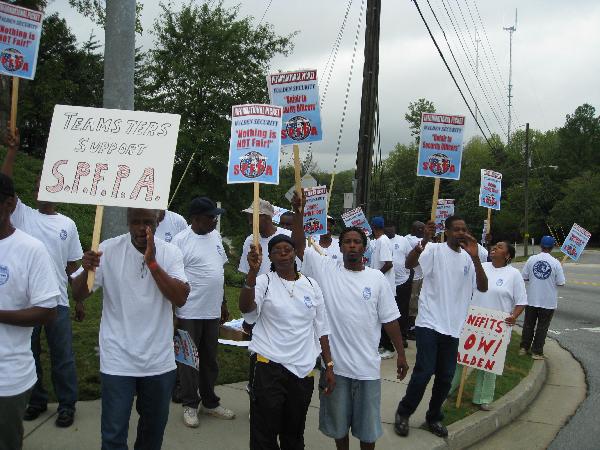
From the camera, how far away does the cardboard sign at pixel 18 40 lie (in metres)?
4.84

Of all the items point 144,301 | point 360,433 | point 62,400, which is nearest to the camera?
point 144,301

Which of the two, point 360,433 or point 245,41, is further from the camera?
point 245,41

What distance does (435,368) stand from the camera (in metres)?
5.34

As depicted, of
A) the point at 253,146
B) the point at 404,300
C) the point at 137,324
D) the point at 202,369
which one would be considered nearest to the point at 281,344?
the point at 137,324

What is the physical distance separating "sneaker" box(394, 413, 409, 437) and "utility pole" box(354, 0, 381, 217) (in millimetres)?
5708

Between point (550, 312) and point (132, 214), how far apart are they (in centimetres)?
775

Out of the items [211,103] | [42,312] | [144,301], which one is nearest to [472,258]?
[144,301]

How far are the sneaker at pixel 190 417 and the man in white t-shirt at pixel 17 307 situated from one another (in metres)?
2.21

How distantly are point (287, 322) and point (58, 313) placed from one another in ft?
6.72

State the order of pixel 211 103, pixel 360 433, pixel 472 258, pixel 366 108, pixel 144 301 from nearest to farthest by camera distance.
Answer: pixel 144 301 < pixel 360 433 < pixel 472 258 < pixel 366 108 < pixel 211 103

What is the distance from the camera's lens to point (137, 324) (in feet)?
11.4

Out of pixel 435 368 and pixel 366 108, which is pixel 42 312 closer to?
pixel 435 368

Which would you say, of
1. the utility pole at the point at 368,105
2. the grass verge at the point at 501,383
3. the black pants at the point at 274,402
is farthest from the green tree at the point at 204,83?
the black pants at the point at 274,402

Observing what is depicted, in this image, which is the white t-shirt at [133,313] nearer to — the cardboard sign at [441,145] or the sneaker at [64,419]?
the sneaker at [64,419]
